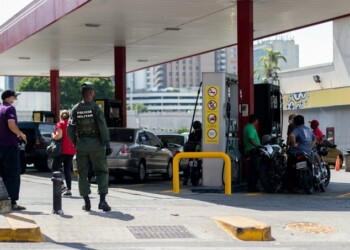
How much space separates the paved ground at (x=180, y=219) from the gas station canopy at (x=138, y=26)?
251 inches

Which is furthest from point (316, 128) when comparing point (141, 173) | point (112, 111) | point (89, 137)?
point (89, 137)

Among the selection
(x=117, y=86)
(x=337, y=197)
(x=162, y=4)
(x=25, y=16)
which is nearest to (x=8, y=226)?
(x=337, y=197)

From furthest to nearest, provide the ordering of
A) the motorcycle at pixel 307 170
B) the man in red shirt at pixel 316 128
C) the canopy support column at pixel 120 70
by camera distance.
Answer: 1. the canopy support column at pixel 120 70
2. the man in red shirt at pixel 316 128
3. the motorcycle at pixel 307 170

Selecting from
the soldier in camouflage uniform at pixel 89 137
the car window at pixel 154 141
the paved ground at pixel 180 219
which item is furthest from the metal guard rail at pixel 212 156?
the car window at pixel 154 141

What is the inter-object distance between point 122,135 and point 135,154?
70 centimetres

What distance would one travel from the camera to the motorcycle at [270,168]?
15.5 metres

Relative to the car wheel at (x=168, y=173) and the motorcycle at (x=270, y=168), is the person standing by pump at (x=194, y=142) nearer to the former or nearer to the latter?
the motorcycle at (x=270, y=168)

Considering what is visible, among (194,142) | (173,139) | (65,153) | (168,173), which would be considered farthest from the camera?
(173,139)

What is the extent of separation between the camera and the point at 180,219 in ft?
34.7

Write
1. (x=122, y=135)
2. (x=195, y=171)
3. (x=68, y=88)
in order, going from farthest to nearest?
1. (x=68, y=88)
2. (x=122, y=135)
3. (x=195, y=171)

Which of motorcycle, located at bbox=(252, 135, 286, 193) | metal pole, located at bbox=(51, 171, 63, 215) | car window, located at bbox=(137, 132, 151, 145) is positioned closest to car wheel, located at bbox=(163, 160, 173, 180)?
car window, located at bbox=(137, 132, 151, 145)

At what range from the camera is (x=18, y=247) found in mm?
8398

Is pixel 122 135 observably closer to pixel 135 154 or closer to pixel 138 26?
pixel 135 154

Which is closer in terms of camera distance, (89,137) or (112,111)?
(89,137)
